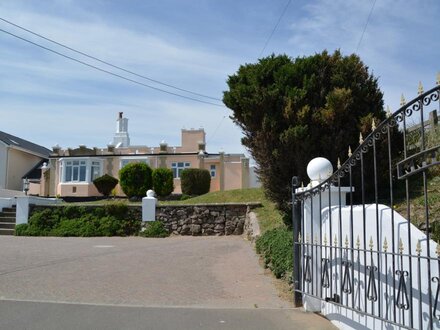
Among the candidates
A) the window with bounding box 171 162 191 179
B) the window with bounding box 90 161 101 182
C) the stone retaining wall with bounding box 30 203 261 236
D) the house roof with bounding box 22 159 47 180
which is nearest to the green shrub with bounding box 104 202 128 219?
Result: the stone retaining wall with bounding box 30 203 261 236

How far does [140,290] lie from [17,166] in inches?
1307

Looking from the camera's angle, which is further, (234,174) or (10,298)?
(234,174)

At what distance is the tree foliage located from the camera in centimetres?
1052

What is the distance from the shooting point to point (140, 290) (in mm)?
8281

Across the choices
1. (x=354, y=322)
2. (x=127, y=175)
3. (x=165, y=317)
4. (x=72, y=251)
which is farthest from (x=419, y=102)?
(x=127, y=175)

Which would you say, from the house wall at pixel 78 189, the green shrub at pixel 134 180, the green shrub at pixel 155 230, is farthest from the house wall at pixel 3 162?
the green shrub at pixel 155 230

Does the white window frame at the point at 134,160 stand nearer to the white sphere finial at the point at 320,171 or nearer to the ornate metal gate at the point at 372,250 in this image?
the ornate metal gate at the point at 372,250

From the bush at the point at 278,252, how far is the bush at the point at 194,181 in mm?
17666

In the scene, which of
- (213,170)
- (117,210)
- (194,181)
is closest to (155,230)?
(117,210)

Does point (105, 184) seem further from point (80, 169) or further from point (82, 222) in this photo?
point (82, 222)

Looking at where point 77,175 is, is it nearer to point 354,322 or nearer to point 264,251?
point 264,251

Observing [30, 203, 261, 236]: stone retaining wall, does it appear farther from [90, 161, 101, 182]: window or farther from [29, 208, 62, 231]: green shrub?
[90, 161, 101, 182]: window

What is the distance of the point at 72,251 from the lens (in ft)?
43.4

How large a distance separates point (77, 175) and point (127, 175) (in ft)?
25.2
